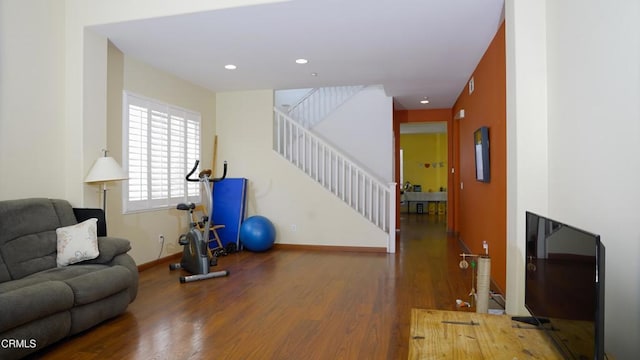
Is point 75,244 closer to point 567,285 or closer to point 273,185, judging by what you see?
point 567,285

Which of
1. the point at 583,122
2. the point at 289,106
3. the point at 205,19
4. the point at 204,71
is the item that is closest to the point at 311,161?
the point at 289,106

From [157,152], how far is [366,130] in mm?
3894

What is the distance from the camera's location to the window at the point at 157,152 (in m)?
4.84

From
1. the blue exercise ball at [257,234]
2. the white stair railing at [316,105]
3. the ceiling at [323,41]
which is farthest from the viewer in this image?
the white stair railing at [316,105]

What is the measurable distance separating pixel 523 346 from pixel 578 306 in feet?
1.44

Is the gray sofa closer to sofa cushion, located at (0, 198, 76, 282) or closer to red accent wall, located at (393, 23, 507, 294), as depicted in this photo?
sofa cushion, located at (0, 198, 76, 282)

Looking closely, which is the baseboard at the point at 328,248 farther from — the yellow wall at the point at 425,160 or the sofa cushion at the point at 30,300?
the yellow wall at the point at 425,160

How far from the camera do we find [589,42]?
6.73 ft

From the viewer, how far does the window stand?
4.84 metres

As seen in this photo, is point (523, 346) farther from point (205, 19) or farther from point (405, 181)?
point (405, 181)

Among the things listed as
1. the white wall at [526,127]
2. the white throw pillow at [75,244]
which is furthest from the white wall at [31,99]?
the white wall at [526,127]

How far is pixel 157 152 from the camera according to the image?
531cm

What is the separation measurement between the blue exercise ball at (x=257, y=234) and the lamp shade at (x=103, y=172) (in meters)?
2.58

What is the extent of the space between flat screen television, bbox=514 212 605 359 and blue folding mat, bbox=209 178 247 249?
5.09 meters
